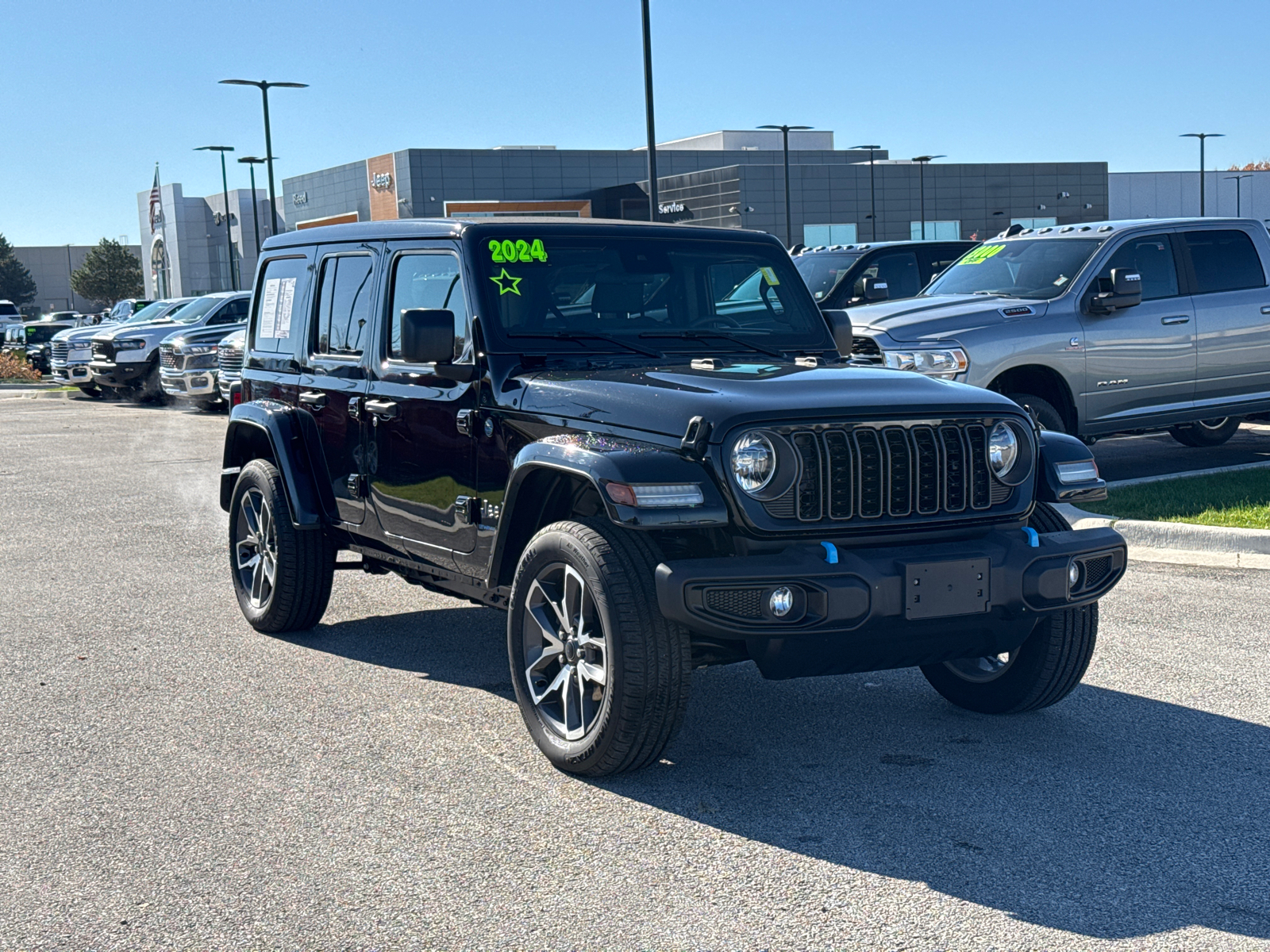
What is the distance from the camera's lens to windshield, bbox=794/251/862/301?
1547 cm

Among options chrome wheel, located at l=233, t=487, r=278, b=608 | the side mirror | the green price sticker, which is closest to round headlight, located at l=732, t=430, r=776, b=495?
the green price sticker

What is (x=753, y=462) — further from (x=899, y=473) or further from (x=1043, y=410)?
(x=1043, y=410)

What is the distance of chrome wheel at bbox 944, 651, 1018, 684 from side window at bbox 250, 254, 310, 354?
3581 mm

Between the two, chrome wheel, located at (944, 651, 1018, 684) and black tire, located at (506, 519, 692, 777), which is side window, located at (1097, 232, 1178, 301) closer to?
chrome wheel, located at (944, 651, 1018, 684)

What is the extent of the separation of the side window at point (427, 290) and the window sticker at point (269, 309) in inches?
56.7

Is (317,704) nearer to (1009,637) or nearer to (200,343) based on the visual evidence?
(1009,637)

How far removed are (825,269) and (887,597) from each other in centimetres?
1165

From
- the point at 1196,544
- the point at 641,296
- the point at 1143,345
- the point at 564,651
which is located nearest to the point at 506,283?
the point at 641,296

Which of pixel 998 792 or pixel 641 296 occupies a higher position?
pixel 641 296

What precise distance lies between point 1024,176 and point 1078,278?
68624 millimetres

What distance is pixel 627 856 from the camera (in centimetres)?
430

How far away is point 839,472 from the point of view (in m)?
4.76

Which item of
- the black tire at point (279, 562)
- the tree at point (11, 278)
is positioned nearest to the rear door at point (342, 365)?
the black tire at point (279, 562)

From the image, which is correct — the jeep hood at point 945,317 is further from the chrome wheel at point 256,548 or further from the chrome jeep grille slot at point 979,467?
the chrome jeep grille slot at point 979,467
